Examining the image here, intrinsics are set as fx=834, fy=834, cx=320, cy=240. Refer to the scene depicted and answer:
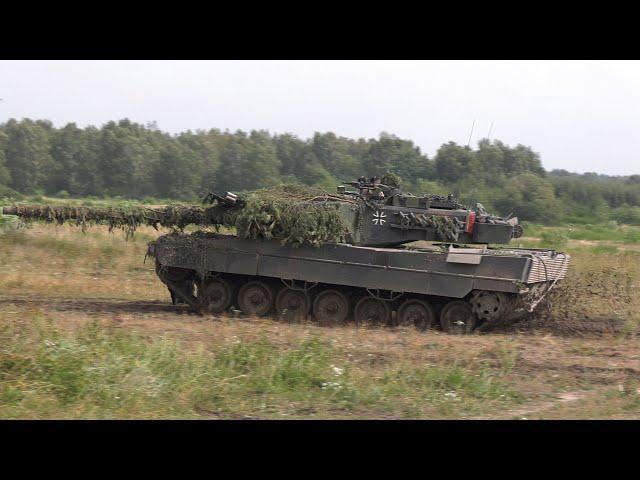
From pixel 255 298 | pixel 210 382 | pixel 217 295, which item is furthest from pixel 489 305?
pixel 210 382

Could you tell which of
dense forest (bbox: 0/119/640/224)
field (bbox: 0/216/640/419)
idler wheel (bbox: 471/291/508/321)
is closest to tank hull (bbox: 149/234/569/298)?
idler wheel (bbox: 471/291/508/321)

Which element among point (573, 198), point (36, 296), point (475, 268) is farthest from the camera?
point (573, 198)

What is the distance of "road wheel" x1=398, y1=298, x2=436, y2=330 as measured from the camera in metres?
13.4

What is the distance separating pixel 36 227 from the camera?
24.3m

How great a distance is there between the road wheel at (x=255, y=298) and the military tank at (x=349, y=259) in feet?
0.06

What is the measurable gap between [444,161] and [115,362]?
18.1 meters

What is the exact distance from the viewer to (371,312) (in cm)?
1379

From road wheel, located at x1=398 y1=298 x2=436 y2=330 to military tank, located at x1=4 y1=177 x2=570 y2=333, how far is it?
17 mm

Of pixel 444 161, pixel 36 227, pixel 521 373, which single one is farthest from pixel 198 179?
pixel 521 373

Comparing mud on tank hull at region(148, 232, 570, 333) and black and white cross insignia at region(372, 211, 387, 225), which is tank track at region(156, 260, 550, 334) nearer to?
mud on tank hull at region(148, 232, 570, 333)

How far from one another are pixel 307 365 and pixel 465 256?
4.95 meters

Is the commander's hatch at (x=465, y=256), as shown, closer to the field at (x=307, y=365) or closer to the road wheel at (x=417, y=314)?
the road wheel at (x=417, y=314)

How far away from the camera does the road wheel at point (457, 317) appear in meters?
13.1

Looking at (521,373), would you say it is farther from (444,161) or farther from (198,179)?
(198,179)
